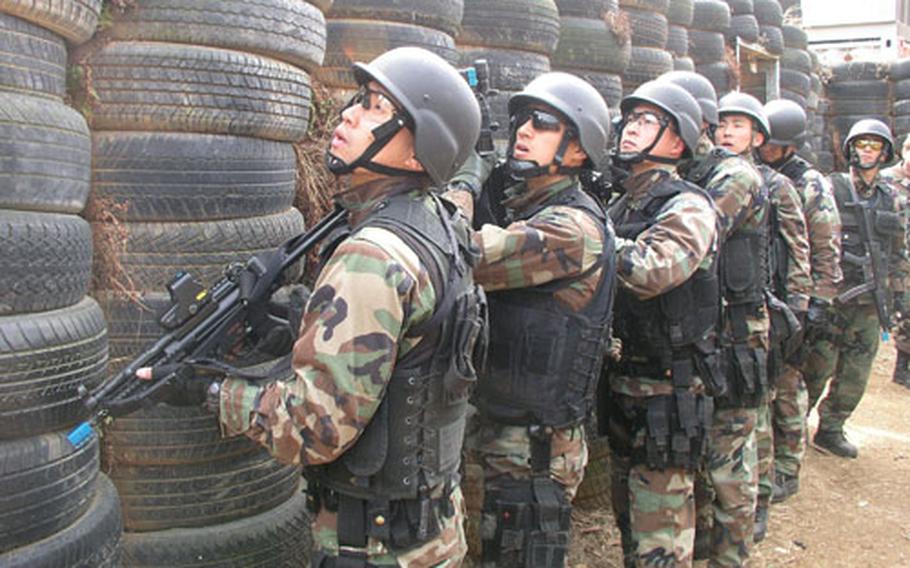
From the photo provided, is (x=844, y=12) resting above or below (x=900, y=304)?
above

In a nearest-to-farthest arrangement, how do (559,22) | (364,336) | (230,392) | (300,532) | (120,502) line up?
(364,336), (230,392), (120,502), (300,532), (559,22)

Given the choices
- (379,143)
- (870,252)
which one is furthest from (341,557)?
(870,252)

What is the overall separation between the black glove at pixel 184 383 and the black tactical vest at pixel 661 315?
6.62 ft

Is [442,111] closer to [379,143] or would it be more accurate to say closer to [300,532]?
[379,143]

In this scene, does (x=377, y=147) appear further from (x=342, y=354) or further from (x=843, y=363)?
(x=843, y=363)

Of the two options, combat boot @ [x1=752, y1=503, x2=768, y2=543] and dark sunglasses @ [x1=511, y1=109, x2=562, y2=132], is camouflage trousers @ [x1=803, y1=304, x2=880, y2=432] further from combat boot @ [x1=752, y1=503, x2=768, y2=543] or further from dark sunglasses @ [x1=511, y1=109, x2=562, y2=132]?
dark sunglasses @ [x1=511, y1=109, x2=562, y2=132]

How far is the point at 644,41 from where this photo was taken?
245 inches

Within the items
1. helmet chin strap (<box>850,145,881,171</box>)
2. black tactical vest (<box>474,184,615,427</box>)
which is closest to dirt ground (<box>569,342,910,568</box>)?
black tactical vest (<box>474,184,615,427</box>)

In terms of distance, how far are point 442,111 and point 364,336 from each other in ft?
2.21

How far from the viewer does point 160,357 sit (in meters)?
2.31

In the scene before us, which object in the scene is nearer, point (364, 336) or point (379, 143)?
point (364, 336)

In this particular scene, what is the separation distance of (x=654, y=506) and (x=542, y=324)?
114 cm

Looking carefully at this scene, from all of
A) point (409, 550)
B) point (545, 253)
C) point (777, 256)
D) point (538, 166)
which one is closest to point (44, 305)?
point (409, 550)

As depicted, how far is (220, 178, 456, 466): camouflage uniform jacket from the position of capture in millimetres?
2055
